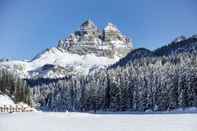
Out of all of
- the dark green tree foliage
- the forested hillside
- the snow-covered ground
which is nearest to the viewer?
the snow-covered ground

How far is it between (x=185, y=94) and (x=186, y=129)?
77396mm

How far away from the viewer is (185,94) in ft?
348

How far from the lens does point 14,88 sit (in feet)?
439

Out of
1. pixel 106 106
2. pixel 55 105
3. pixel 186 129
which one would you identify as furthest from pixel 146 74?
pixel 186 129

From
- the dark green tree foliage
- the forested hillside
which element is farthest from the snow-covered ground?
the dark green tree foliage

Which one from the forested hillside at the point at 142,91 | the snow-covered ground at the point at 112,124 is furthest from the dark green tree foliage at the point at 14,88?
the snow-covered ground at the point at 112,124

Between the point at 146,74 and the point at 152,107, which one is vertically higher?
the point at 146,74

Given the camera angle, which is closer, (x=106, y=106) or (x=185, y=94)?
(x=185, y=94)

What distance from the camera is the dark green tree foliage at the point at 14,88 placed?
132837 mm

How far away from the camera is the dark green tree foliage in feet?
436

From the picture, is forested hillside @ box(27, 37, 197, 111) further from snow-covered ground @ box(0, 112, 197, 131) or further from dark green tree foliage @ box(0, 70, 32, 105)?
snow-covered ground @ box(0, 112, 197, 131)

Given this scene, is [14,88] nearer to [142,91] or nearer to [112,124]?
[142,91]

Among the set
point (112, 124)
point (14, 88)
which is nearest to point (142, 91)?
point (14, 88)

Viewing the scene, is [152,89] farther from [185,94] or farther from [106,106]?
[106,106]
